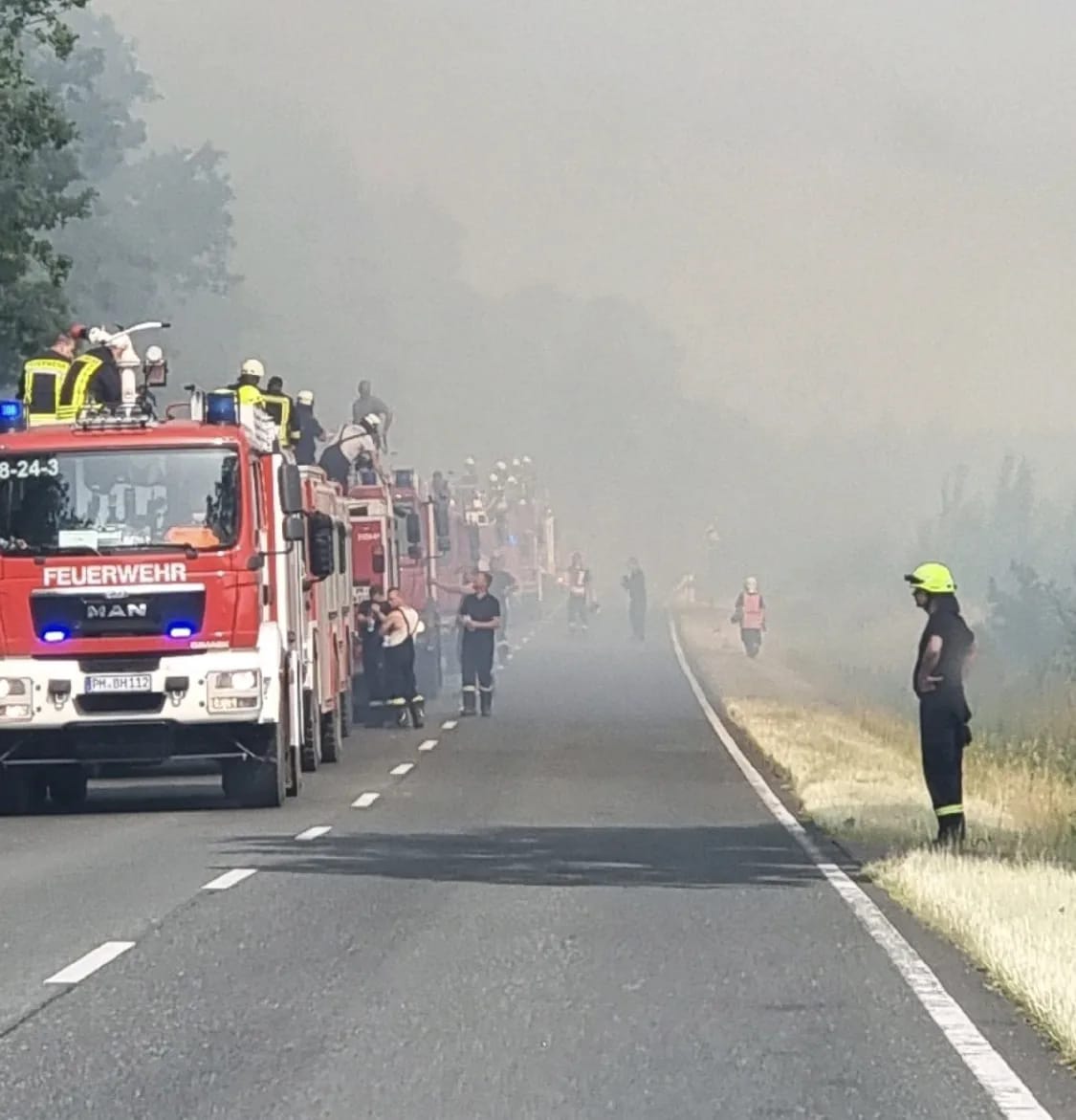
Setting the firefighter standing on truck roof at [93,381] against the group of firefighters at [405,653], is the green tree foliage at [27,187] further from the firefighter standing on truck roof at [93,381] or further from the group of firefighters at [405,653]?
the firefighter standing on truck roof at [93,381]

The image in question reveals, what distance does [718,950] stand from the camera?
12.4m

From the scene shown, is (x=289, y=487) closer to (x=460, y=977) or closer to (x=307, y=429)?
(x=460, y=977)

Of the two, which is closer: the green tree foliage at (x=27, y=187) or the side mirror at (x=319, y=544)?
the side mirror at (x=319, y=544)

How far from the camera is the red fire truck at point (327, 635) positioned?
1019 inches

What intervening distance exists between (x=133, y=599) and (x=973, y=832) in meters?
6.74

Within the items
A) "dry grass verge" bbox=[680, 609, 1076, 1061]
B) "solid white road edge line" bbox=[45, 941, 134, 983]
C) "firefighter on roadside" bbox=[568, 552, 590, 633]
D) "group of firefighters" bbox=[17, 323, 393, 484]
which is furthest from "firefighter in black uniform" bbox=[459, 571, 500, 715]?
"firefighter on roadside" bbox=[568, 552, 590, 633]

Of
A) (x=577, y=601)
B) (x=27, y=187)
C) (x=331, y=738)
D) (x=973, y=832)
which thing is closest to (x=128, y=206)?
(x=577, y=601)

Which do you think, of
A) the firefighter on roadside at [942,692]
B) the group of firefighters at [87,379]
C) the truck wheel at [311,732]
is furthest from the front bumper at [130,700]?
the firefighter on roadside at [942,692]

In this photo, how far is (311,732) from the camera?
86.6ft

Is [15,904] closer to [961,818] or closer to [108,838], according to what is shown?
[108,838]

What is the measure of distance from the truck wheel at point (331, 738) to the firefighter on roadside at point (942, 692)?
37.8 feet

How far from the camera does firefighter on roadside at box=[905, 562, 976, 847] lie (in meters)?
17.5

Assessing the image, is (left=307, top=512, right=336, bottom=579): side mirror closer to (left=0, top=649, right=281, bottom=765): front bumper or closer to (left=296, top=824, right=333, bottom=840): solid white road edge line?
(left=0, top=649, right=281, bottom=765): front bumper

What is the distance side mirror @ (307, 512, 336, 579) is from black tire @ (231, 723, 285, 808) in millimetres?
2852
